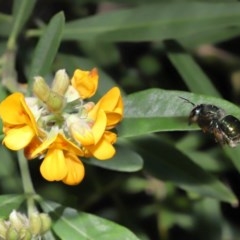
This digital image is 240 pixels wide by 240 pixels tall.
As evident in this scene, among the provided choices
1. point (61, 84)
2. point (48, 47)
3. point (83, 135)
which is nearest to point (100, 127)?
point (83, 135)

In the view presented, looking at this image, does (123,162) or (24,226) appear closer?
(24,226)

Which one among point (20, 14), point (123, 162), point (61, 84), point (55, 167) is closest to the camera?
point (55, 167)

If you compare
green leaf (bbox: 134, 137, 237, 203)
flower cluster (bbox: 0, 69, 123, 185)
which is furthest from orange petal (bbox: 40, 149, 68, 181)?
green leaf (bbox: 134, 137, 237, 203)

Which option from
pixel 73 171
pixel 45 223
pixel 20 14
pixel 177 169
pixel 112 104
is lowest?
pixel 177 169

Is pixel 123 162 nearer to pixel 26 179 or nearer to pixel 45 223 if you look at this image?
pixel 26 179

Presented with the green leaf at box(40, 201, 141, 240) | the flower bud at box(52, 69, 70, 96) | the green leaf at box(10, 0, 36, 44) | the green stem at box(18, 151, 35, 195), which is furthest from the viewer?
the green leaf at box(10, 0, 36, 44)

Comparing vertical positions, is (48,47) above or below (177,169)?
above

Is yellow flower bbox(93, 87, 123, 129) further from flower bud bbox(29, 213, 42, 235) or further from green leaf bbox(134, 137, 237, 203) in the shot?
green leaf bbox(134, 137, 237, 203)
